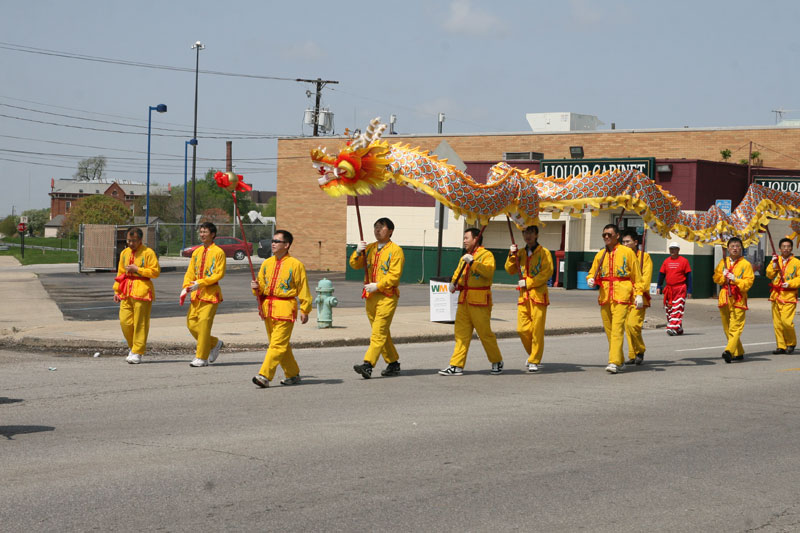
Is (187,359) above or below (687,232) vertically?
below

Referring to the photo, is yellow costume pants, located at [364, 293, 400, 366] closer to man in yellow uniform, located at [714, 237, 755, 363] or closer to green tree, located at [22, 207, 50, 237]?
man in yellow uniform, located at [714, 237, 755, 363]

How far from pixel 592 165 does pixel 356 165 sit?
2166cm

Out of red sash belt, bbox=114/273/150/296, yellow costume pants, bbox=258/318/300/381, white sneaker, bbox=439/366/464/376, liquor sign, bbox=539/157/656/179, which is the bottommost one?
white sneaker, bbox=439/366/464/376

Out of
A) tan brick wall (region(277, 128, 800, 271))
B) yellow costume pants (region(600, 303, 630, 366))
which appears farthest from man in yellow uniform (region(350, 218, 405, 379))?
tan brick wall (region(277, 128, 800, 271))

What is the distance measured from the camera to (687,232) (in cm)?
→ 1581

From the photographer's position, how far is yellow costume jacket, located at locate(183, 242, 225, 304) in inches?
498

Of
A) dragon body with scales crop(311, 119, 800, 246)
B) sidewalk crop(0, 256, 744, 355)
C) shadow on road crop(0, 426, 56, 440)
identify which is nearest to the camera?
shadow on road crop(0, 426, 56, 440)

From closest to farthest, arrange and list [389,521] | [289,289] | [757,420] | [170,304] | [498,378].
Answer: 1. [389,521]
2. [757,420]
3. [289,289]
4. [498,378]
5. [170,304]

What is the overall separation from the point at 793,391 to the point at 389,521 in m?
7.36

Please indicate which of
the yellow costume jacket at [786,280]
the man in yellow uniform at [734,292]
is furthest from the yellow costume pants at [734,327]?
the yellow costume jacket at [786,280]

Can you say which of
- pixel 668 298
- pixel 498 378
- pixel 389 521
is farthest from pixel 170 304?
pixel 389 521

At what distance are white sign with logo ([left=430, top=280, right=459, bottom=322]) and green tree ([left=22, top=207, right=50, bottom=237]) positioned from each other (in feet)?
391

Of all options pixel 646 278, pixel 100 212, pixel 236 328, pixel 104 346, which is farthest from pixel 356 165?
pixel 100 212

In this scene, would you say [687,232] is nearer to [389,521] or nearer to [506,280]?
[389,521]
